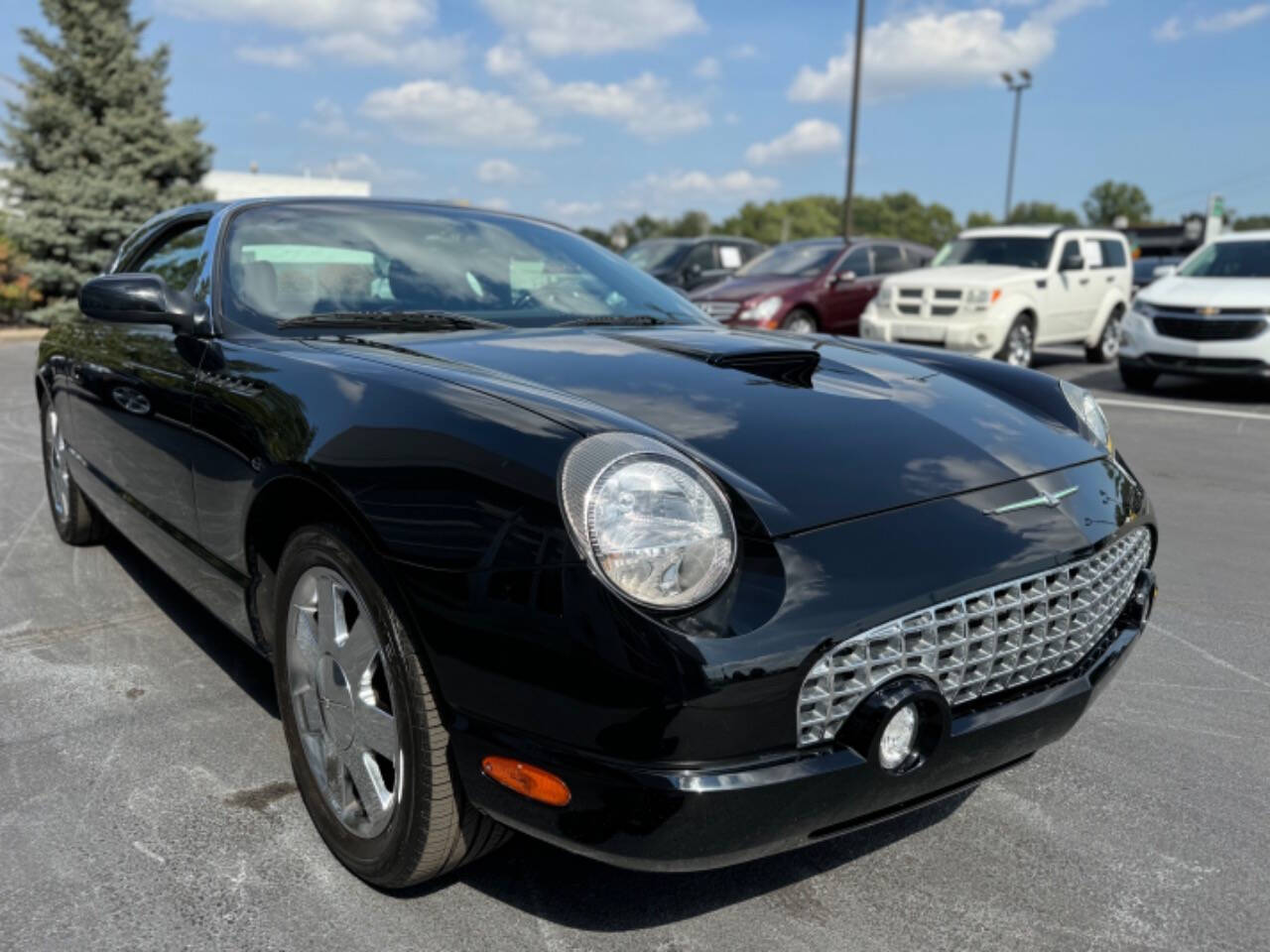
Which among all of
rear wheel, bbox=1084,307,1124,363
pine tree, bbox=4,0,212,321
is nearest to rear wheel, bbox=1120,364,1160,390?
rear wheel, bbox=1084,307,1124,363

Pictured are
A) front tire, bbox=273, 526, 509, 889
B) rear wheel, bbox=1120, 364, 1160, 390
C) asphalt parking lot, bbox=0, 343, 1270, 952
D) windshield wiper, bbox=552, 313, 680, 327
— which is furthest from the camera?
rear wheel, bbox=1120, 364, 1160, 390

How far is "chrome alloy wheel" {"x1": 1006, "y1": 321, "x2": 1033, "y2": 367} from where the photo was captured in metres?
12.1

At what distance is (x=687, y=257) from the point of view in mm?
16906

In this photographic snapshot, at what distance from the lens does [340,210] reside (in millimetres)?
3486

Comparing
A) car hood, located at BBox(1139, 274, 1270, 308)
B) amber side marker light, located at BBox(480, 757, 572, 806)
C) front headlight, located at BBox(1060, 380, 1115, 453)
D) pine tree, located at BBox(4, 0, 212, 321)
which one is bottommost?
amber side marker light, located at BBox(480, 757, 572, 806)

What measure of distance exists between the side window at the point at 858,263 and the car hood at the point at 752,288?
31.0 inches

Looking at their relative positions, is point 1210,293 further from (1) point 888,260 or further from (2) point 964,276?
(1) point 888,260

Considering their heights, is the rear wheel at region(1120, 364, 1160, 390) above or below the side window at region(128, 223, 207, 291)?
below

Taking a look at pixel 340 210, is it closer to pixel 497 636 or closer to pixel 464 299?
pixel 464 299

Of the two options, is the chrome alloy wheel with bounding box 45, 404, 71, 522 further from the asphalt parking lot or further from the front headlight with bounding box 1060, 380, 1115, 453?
the front headlight with bounding box 1060, 380, 1115, 453

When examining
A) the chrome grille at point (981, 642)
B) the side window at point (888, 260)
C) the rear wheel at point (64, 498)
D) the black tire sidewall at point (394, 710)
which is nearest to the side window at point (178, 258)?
the rear wheel at point (64, 498)

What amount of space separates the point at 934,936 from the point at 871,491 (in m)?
0.84

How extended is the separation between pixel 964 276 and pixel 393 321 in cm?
1031

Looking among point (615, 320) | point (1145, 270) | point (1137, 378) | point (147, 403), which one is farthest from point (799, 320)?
point (1145, 270)
